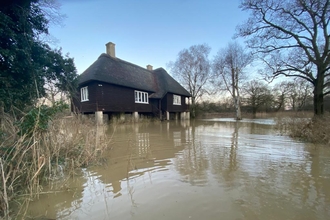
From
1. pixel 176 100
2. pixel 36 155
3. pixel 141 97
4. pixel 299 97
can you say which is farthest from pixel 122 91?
pixel 299 97

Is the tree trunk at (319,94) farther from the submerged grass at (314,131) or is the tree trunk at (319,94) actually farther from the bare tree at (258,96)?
the bare tree at (258,96)

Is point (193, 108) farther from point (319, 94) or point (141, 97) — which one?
point (319, 94)

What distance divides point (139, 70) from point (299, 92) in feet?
112

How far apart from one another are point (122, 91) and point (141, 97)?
301cm

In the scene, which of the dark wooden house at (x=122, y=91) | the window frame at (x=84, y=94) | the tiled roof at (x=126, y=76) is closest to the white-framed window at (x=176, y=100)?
the dark wooden house at (x=122, y=91)

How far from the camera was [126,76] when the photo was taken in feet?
61.5

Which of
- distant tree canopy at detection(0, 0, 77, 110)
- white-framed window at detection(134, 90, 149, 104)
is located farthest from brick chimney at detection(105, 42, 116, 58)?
distant tree canopy at detection(0, 0, 77, 110)

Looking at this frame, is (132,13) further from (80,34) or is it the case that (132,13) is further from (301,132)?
(301,132)

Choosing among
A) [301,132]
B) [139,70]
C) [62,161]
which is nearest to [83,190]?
[62,161]

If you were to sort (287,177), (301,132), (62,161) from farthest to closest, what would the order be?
(301,132) → (62,161) → (287,177)

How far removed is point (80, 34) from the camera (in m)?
8.56

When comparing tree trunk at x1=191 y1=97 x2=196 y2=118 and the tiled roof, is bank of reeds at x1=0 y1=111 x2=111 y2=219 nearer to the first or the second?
the tiled roof

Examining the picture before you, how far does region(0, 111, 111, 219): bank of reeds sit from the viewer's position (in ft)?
8.20

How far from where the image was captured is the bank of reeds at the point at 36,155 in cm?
250
